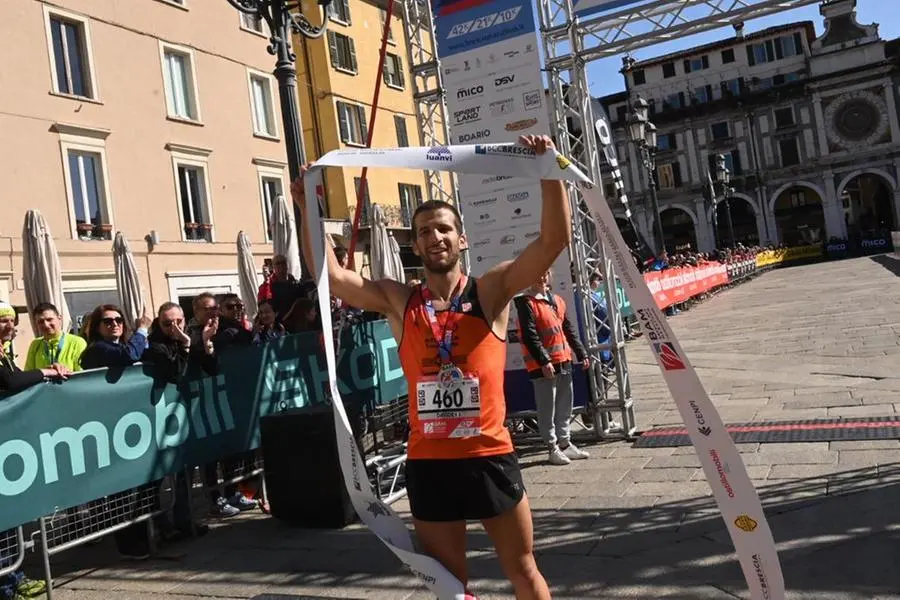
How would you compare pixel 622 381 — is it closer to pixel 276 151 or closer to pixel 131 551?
pixel 131 551

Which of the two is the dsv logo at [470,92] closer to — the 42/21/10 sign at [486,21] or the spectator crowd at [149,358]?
the 42/21/10 sign at [486,21]

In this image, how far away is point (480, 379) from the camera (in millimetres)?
2955

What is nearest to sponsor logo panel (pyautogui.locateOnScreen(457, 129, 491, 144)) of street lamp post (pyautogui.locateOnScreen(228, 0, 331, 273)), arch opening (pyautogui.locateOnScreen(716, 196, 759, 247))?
street lamp post (pyautogui.locateOnScreen(228, 0, 331, 273))

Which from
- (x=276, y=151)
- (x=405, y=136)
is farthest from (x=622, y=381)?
(x=405, y=136)

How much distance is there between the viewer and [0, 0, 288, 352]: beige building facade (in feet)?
61.7

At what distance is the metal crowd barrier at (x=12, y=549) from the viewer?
502 centimetres

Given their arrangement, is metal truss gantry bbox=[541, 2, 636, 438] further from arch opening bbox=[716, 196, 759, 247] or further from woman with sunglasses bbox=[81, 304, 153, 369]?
arch opening bbox=[716, 196, 759, 247]

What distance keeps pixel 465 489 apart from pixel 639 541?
2553 mm

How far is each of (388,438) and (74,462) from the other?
3743 mm

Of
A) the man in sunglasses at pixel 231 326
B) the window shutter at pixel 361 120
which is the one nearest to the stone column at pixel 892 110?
the window shutter at pixel 361 120

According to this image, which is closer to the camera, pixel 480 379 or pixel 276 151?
pixel 480 379

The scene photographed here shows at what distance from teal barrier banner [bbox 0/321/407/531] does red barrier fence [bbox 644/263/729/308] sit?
11877mm

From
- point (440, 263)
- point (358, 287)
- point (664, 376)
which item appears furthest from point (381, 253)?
point (664, 376)

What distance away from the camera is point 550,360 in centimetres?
738
